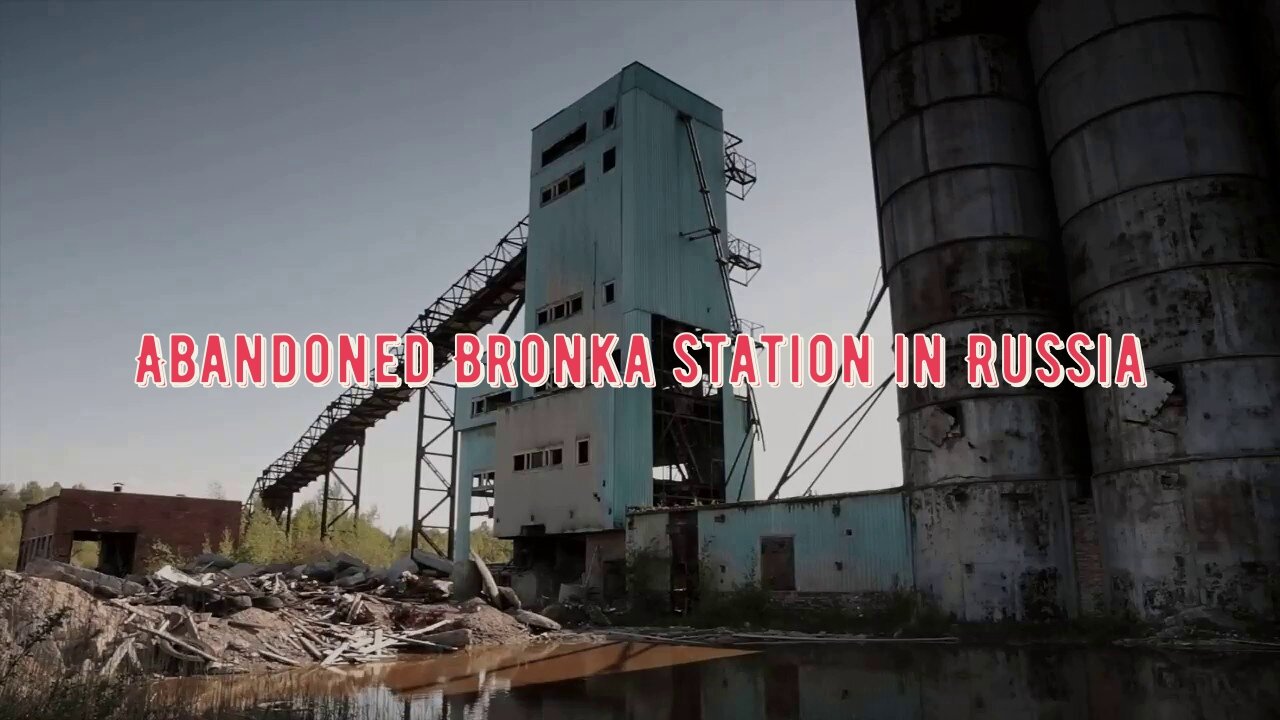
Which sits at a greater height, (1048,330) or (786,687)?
(1048,330)

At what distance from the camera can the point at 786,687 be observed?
970 centimetres

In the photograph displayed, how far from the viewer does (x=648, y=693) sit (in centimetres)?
966

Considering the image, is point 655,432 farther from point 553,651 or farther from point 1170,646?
point 1170,646

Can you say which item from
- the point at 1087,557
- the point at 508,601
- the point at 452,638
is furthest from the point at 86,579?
the point at 1087,557

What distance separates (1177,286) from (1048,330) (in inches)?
99.0

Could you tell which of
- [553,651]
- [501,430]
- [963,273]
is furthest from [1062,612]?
[501,430]

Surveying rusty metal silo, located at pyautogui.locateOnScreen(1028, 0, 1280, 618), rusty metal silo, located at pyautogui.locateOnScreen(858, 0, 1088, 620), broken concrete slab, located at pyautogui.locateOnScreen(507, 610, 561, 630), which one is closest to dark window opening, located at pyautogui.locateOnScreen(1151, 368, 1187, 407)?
rusty metal silo, located at pyautogui.locateOnScreen(1028, 0, 1280, 618)

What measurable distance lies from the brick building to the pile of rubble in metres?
13.6

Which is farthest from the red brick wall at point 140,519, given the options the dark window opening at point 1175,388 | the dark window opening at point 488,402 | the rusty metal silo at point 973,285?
the dark window opening at point 1175,388

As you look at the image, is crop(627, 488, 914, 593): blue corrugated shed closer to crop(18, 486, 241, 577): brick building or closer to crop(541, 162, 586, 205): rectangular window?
crop(541, 162, 586, 205): rectangular window

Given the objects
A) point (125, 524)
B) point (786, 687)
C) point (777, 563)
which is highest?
point (125, 524)

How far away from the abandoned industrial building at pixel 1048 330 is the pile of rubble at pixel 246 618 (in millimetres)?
2790

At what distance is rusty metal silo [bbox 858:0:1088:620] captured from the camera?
15.5 metres

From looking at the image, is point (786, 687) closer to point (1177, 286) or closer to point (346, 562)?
point (1177, 286)
